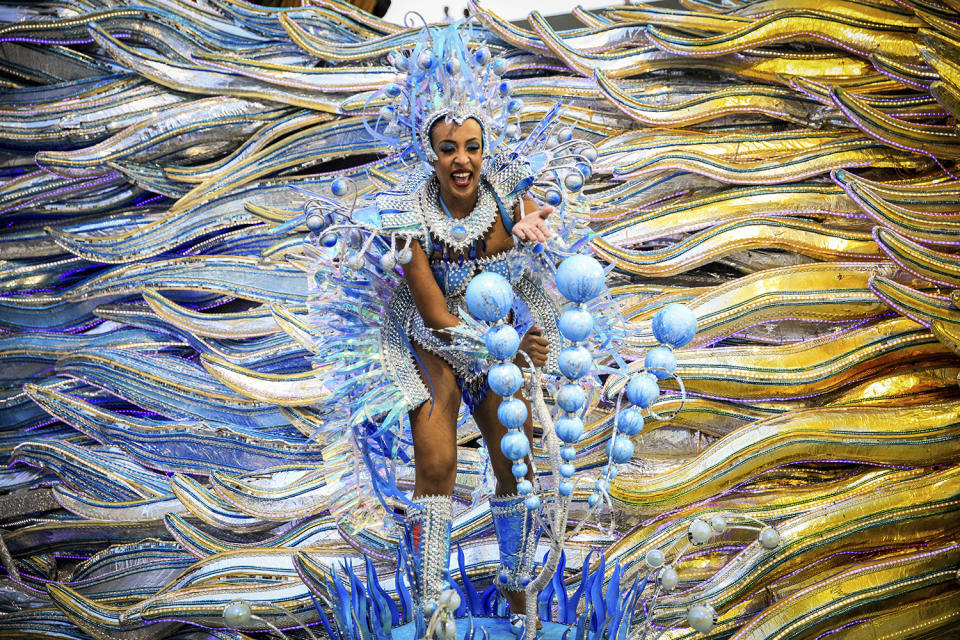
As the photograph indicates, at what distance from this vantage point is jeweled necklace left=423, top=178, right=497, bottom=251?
2014 millimetres

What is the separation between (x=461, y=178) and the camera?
2.00 meters

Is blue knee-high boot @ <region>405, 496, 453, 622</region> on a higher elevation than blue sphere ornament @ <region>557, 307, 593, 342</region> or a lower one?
lower

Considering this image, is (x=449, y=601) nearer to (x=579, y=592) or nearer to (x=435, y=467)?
(x=435, y=467)

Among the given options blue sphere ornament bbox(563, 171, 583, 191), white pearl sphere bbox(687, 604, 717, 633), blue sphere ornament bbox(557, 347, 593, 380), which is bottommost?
white pearl sphere bbox(687, 604, 717, 633)

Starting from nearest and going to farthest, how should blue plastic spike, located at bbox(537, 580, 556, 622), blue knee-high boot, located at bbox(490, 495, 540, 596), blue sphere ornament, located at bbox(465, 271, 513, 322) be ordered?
blue sphere ornament, located at bbox(465, 271, 513, 322) < blue knee-high boot, located at bbox(490, 495, 540, 596) < blue plastic spike, located at bbox(537, 580, 556, 622)

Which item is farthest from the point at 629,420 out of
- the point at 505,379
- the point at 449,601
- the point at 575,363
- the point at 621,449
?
the point at 449,601

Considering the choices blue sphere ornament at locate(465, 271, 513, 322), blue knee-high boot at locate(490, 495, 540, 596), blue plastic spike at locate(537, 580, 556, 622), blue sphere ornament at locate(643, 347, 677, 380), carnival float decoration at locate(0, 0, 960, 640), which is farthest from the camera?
carnival float decoration at locate(0, 0, 960, 640)

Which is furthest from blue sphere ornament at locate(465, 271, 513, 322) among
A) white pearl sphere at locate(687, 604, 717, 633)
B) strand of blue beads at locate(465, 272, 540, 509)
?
white pearl sphere at locate(687, 604, 717, 633)

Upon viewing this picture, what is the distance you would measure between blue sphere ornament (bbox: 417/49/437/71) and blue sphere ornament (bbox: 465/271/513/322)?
23.6 inches

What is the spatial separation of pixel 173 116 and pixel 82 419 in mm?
1187

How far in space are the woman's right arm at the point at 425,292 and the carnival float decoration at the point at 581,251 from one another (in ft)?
1.17

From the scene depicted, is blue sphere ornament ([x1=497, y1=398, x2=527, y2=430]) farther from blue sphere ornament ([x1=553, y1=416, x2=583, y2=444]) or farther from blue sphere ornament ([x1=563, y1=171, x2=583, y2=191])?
blue sphere ornament ([x1=563, y1=171, x2=583, y2=191])

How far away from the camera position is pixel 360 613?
6.82 feet

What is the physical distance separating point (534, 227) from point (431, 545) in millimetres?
763
